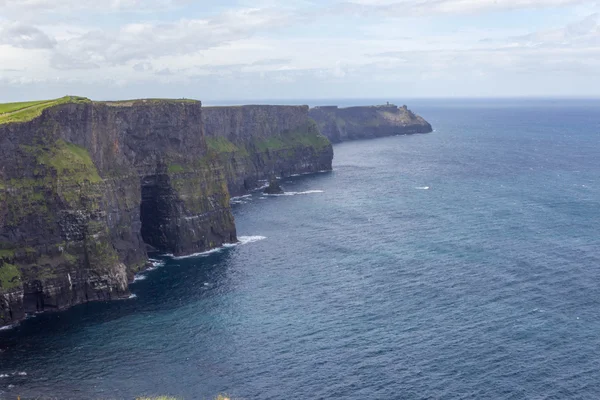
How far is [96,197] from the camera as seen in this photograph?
118 meters

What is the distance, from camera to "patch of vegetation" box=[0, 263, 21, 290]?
10206 cm

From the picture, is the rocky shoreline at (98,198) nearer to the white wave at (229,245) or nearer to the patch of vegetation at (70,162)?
the patch of vegetation at (70,162)

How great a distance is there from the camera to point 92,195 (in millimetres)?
117000

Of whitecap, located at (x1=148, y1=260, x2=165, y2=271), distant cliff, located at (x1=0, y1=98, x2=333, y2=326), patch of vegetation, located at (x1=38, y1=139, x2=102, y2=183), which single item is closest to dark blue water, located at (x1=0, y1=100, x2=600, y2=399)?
whitecap, located at (x1=148, y1=260, x2=165, y2=271)

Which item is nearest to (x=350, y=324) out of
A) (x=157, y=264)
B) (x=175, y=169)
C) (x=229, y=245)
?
(x=157, y=264)

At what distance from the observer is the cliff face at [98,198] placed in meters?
108

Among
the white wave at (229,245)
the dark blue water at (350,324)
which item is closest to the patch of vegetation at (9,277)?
the dark blue water at (350,324)

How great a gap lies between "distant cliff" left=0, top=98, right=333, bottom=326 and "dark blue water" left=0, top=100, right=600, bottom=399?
6.04 metres

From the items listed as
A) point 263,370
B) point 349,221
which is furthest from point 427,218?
point 263,370

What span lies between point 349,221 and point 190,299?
2580 inches

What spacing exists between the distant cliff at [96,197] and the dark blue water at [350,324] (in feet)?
A: 19.8

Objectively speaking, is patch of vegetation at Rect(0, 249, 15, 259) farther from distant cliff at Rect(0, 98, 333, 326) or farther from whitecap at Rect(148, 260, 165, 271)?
whitecap at Rect(148, 260, 165, 271)

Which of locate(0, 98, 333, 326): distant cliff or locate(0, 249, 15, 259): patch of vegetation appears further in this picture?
locate(0, 98, 333, 326): distant cliff

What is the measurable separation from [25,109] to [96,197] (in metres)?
24.0
